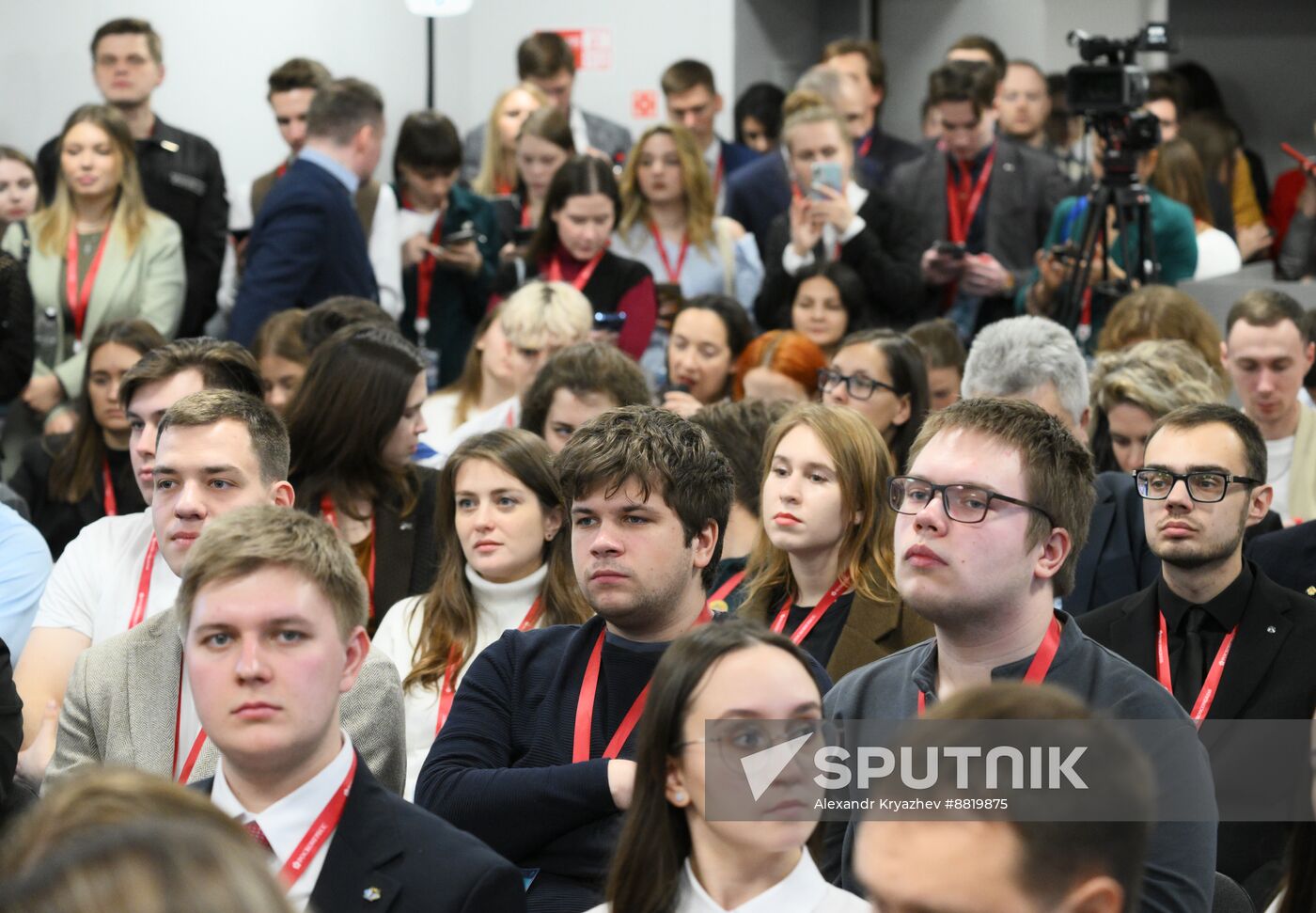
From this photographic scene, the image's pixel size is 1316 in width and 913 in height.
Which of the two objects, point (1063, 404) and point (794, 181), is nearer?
point (1063, 404)

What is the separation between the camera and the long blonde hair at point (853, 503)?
3.54m

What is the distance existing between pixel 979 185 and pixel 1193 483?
347 centimetres

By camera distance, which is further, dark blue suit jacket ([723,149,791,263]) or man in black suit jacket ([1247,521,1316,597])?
dark blue suit jacket ([723,149,791,263])

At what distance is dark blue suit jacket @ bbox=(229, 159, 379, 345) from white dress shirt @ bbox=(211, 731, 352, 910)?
12.0 ft

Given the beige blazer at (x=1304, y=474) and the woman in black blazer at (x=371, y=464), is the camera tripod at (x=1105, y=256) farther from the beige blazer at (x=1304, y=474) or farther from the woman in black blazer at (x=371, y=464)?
the woman in black blazer at (x=371, y=464)

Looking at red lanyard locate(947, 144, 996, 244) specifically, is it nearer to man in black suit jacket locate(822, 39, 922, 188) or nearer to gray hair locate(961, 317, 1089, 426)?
man in black suit jacket locate(822, 39, 922, 188)

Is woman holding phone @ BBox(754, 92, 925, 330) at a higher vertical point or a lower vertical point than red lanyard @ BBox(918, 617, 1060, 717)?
higher

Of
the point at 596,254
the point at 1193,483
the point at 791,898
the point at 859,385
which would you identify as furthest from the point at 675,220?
the point at 791,898

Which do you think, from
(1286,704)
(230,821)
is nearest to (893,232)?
(1286,704)

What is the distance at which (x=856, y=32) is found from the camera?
34.3 ft

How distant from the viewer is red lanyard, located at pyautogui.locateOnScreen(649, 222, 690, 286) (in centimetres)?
663

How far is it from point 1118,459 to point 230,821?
3.45 metres

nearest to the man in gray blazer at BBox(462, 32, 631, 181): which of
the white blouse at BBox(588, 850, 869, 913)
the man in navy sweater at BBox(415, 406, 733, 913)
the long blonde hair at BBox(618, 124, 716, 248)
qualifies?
the long blonde hair at BBox(618, 124, 716, 248)

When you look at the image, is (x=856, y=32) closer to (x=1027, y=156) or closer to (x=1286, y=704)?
(x=1027, y=156)
